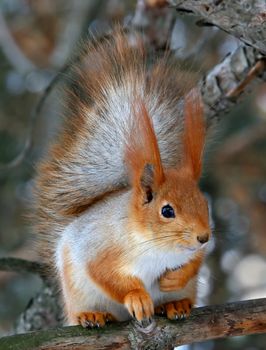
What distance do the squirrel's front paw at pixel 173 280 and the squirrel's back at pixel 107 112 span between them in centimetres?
27

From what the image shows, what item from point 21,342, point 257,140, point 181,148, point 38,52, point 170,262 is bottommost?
point 21,342

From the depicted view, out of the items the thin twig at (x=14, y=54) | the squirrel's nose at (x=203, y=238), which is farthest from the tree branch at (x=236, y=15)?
the thin twig at (x=14, y=54)

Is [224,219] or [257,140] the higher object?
[257,140]

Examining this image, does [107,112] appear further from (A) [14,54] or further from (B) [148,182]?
(A) [14,54]

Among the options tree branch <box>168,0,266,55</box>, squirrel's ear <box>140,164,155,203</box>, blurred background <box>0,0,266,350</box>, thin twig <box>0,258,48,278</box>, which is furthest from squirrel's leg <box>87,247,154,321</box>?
blurred background <box>0,0,266,350</box>

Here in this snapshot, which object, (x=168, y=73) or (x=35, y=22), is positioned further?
(x=35, y=22)

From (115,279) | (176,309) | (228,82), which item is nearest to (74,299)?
(115,279)

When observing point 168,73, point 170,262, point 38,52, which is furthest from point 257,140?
point 170,262

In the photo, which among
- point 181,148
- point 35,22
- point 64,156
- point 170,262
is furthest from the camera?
point 35,22

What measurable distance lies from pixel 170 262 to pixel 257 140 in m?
1.95

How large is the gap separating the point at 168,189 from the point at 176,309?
0.29m

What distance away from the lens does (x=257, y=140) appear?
3.80 metres

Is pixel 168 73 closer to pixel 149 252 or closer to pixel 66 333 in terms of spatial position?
pixel 149 252

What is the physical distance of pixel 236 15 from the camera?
1.90 m
